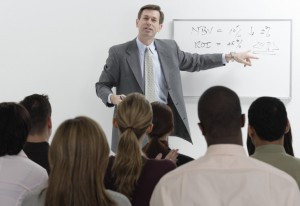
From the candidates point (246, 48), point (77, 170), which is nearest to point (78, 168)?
point (77, 170)

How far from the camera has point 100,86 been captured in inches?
185

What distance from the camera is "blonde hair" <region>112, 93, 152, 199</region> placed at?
8.08 feet

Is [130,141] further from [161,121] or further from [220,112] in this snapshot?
[220,112]

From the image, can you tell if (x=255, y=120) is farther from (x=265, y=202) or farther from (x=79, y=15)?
(x=79, y=15)

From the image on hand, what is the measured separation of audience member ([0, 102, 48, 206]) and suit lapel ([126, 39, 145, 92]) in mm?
2282

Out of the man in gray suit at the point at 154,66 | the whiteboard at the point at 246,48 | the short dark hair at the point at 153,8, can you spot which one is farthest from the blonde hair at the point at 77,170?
the whiteboard at the point at 246,48

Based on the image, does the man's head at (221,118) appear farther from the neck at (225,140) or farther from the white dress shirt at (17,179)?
the white dress shirt at (17,179)

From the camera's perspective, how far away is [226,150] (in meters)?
1.75

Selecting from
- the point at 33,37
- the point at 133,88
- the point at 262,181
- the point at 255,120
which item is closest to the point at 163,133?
the point at 255,120

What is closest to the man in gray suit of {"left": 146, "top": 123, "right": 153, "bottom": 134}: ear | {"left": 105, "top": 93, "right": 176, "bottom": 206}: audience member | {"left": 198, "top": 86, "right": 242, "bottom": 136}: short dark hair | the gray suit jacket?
the gray suit jacket

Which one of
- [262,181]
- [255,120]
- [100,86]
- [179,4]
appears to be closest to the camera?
[262,181]

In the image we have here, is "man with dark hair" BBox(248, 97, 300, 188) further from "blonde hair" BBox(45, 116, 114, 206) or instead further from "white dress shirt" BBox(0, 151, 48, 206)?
"white dress shirt" BBox(0, 151, 48, 206)

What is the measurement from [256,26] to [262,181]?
3.46 m

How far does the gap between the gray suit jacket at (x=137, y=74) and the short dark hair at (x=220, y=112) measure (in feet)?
9.49
